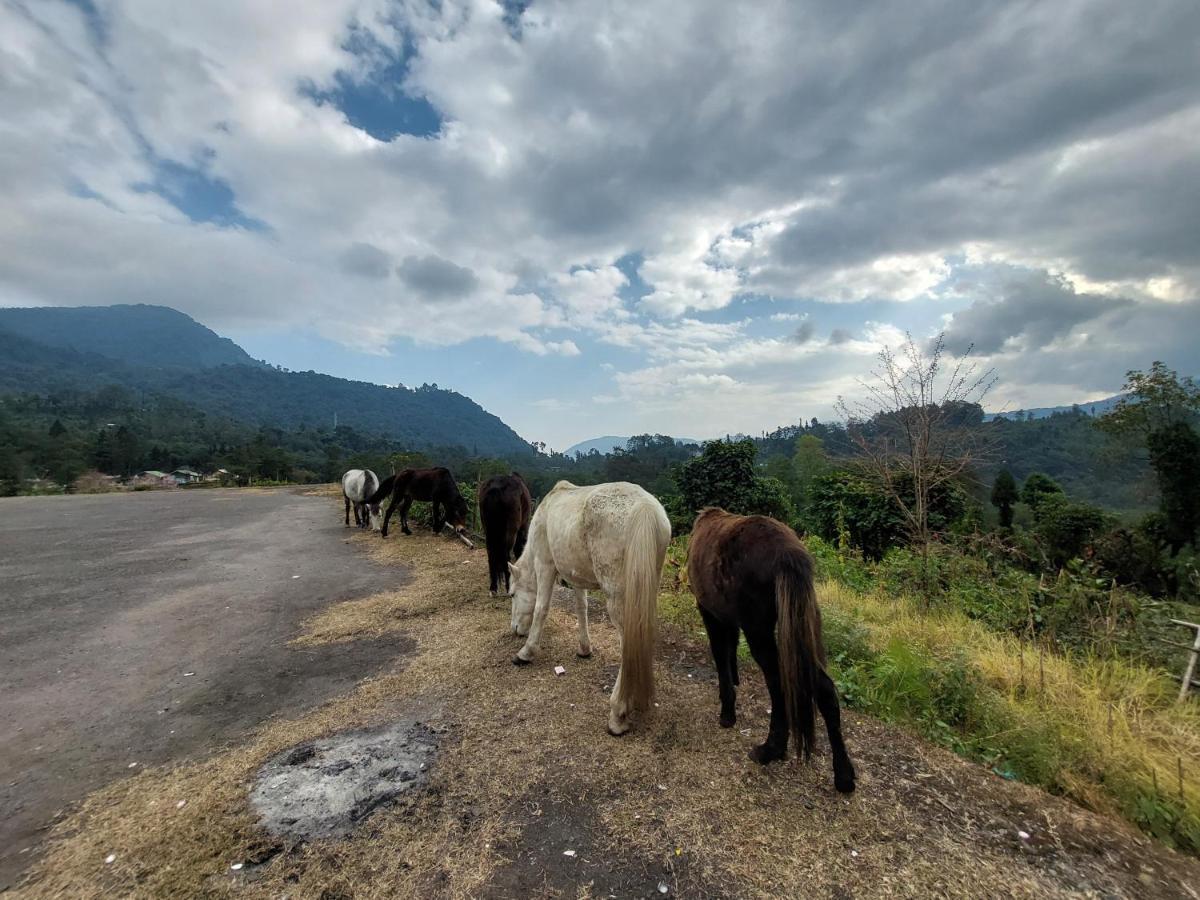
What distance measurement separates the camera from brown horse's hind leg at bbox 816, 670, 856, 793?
2705 millimetres

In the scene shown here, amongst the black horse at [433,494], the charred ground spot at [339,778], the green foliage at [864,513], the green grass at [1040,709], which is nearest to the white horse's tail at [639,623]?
the charred ground spot at [339,778]

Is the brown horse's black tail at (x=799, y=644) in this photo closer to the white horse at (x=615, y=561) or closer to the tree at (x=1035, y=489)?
the white horse at (x=615, y=561)

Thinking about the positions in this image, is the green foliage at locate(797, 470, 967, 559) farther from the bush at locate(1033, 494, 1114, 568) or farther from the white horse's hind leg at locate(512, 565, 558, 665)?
the white horse's hind leg at locate(512, 565, 558, 665)

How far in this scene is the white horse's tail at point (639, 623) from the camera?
3.38m

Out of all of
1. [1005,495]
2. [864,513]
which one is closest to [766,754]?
[864,513]

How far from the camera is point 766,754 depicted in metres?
3.04

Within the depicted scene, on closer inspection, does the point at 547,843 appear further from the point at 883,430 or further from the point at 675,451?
the point at 675,451

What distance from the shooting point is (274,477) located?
37.4 meters

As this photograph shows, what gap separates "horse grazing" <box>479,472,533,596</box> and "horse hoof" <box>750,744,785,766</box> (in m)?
3.75

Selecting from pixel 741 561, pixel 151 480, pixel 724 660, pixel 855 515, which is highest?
pixel 741 561

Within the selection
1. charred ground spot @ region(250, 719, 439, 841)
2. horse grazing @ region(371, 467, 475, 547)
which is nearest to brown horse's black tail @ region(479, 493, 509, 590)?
charred ground spot @ region(250, 719, 439, 841)

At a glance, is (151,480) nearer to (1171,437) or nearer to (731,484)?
(731,484)

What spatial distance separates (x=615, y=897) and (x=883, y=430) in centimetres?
769

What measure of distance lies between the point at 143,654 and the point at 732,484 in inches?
665
